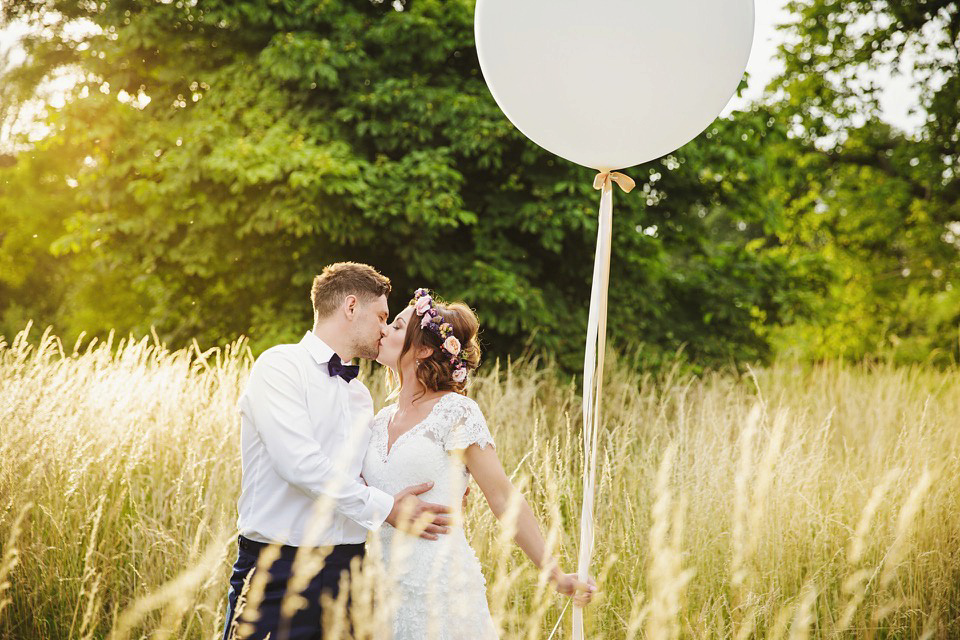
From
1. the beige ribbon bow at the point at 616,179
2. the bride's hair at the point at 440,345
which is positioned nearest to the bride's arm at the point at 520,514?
the bride's hair at the point at 440,345

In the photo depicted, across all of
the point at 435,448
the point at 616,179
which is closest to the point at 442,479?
the point at 435,448

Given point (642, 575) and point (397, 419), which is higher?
point (397, 419)

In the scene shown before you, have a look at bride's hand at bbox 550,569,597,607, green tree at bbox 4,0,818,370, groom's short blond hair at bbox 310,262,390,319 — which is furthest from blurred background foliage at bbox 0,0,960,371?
bride's hand at bbox 550,569,597,607

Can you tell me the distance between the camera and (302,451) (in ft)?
7.36

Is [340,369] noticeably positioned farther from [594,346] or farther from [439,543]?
[594,346]

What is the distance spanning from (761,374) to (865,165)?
815 cm

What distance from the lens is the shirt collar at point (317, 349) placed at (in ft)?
8.09

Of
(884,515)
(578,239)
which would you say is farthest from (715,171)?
(884,515)

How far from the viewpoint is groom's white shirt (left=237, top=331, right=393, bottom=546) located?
2.24 meters

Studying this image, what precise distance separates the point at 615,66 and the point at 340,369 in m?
1.35

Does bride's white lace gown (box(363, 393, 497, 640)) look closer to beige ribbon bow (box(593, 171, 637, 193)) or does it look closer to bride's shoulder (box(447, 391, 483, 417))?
bride's shoulder (box(447, 391, 483, 417))

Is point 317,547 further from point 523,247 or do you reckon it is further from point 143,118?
point 143,118

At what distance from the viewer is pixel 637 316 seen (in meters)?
8.25

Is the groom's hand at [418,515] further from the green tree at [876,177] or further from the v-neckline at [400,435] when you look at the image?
the green tree at [876,177]
